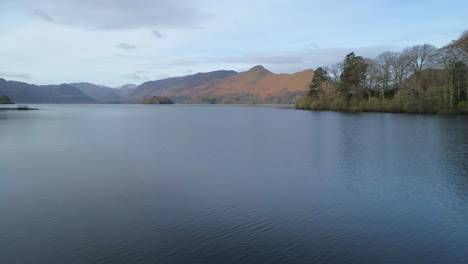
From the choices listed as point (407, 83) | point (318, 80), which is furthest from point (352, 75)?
point (318, 80)

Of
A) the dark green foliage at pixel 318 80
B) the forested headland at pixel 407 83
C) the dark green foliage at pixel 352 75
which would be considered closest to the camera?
the forested headland at pixel 407 83

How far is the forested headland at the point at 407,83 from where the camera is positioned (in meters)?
45.9

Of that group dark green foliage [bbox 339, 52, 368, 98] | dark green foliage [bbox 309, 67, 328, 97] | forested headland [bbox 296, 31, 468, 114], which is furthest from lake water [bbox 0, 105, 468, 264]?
dark green foliage [bbox 309, 67, 328, 97]

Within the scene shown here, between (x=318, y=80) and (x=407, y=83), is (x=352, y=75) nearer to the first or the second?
(x=407, y=83)

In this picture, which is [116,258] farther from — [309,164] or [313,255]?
[309,164]

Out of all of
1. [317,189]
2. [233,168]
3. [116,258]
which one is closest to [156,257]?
[116,258]

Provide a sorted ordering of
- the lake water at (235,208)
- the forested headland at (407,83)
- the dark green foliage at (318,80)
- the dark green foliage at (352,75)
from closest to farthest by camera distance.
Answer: the lake water at (235,208) → the forested headland at (407,83) → the dark green foliage at (352,75) → the dark green foliage at (318,80)

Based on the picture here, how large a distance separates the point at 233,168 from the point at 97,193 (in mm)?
5545

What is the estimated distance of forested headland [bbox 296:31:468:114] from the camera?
45.9 metres

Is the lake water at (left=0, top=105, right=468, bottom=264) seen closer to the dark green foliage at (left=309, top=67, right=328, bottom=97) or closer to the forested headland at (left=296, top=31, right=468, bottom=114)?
the forested headland at (left=296, top=31, right=468, bottom=114)

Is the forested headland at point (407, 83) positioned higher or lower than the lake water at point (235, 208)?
higher

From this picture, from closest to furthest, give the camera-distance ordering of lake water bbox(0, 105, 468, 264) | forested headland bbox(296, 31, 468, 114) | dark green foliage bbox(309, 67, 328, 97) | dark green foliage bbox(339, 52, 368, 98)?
lake water bbox(0, 105, 468, 264)
forested headland bbox(296, 31, 468, 114)
dark green foliage bbox(339, 52, 368, 98)
dark green foliage bbox(309, 67, 328, 97)

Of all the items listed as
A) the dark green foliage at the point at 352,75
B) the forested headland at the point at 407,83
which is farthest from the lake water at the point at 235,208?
the dark green foliage at the point at 352,75

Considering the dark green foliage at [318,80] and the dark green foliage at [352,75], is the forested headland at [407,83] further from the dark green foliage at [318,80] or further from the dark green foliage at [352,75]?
the dark green foliage at [318,80]
